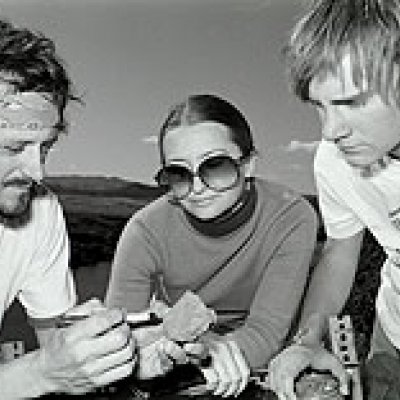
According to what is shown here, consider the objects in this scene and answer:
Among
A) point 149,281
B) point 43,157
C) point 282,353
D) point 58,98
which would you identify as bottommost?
point 282,353

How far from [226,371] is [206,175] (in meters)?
0.33

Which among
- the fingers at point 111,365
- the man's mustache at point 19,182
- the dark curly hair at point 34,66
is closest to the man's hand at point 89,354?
the fingers at point 111,365

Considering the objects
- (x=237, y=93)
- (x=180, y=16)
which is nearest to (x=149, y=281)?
(x=237, y=93)

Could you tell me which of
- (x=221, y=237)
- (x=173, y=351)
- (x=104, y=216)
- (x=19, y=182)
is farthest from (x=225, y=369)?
(x=19, y=182)

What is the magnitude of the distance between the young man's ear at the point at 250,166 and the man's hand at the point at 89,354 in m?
0.41

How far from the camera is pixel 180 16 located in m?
1.65

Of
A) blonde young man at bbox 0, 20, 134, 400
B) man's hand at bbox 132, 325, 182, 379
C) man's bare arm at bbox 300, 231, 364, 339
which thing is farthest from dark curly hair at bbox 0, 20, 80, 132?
man's bare arm at bbox 300, 231, 364, 339

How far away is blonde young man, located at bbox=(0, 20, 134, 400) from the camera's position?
128 centimetres

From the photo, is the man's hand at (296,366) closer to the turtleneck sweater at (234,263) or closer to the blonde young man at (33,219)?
the turtleneck sweater at (234,263)

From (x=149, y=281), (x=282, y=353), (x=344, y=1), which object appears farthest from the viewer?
(x=149, y=281)

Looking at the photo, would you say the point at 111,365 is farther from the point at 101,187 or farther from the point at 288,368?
the point at 101,187

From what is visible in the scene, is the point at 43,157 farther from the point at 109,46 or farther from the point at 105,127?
the point at 109,46

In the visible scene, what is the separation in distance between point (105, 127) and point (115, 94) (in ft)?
0.21

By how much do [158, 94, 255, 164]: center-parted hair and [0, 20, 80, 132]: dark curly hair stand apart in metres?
0.18
